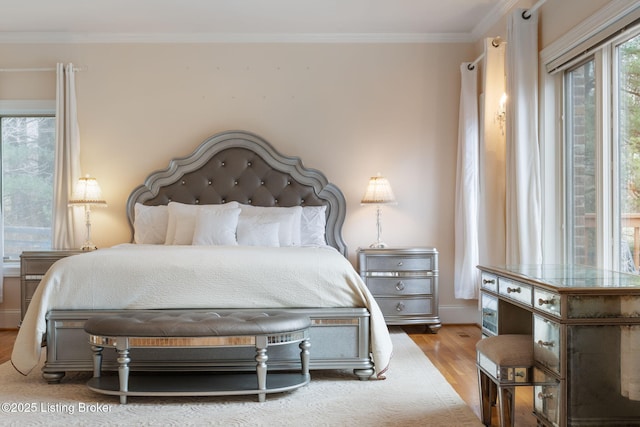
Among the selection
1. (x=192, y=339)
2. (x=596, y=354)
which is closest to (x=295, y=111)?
(x=192, y=339)

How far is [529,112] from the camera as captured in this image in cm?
420

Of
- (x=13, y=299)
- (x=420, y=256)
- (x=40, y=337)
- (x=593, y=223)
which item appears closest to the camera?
(x=40, y=337)

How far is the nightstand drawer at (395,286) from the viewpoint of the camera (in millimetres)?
5301

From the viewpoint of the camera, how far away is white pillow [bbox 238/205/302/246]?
17.0ft

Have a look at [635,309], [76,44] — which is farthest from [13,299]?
[635,309]

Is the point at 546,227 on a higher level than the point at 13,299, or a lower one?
higher

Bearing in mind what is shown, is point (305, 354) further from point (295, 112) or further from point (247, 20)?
point (247, 20)

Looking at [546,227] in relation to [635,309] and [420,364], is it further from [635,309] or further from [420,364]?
[635,309]

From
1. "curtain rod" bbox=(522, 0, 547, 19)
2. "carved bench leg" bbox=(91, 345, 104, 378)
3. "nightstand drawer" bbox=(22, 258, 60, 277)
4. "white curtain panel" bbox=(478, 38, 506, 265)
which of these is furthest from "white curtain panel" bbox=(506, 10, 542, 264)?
"nightstand drawer" bbox=(22, 258, 60, 277)

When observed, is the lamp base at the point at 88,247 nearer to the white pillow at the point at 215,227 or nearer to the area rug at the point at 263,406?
the white pillow at the point at 215,227

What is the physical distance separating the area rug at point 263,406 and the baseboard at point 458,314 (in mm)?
1990

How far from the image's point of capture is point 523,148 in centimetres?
418

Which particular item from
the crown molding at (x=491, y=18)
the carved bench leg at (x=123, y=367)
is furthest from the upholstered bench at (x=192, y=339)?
the crown molding at (x=491, y=18)

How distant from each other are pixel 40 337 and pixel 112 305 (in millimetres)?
421
